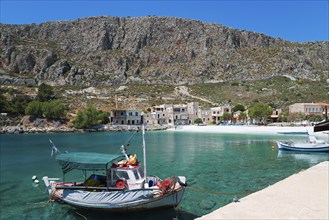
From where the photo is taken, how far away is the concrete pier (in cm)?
1142

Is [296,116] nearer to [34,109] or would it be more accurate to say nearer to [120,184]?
[34,109]

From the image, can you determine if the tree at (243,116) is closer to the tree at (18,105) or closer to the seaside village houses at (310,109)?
the seaside village houses at (310,109)

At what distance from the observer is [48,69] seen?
164m

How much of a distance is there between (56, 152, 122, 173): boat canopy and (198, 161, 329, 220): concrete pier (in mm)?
7202

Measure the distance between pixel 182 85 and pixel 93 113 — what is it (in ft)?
214

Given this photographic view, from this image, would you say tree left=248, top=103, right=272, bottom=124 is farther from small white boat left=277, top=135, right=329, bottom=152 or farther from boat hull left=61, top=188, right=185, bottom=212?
boat hull left=61, top=188, right=185, bottom=212

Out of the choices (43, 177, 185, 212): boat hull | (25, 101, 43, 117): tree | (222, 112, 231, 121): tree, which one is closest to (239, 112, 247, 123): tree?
(222, 112, 231, 121): tree

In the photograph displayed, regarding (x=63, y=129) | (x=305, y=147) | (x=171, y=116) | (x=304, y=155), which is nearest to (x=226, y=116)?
(x=171, y=116)

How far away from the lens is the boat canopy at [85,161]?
1669 centimetres

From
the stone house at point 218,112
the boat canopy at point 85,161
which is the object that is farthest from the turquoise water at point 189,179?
the stone house at point 218,112

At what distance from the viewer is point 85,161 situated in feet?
56.0

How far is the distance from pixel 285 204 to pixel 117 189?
26.6 ft

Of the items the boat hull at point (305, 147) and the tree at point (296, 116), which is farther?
the tree at point (296, 116)

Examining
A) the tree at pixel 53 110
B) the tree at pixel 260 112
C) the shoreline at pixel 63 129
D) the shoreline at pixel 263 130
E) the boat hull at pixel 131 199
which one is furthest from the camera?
the tree at pixel 53 110
